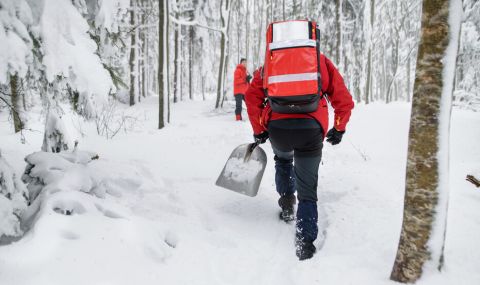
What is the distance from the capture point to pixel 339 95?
3070 millimetres

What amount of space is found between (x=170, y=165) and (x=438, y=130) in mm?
4517

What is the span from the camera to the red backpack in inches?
110

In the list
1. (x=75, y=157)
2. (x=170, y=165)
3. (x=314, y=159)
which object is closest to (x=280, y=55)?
(x=314, y=159)

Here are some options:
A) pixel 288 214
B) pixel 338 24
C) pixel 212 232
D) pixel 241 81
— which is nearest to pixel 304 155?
pixel 288 214

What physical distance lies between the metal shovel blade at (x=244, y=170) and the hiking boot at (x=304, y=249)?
854 millimetres

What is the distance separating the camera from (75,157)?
13.1ft

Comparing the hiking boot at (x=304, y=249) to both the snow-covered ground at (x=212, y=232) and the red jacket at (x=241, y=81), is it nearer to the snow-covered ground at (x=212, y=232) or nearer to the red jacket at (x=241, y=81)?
the snow-covered ground at (x=212, y=232)

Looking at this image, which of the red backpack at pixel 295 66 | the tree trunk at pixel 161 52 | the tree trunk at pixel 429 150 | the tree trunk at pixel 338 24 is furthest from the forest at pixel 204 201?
the tree trunk at pixel 338 24

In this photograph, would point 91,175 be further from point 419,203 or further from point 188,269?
point 419,203

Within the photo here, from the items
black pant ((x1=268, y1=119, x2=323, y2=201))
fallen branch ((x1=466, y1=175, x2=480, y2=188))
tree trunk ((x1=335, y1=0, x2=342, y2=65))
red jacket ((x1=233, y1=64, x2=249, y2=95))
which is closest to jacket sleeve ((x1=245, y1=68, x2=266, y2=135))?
black pant ((x1=268, y1=119, x2=323, y2=201))

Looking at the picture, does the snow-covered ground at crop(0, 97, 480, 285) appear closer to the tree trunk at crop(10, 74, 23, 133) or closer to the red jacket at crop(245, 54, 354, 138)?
the tree trunk at crop(10, 74, 23, 133)

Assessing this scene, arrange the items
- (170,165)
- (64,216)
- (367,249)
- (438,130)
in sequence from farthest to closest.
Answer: (170,165), (367,249), (64,216), (438,130)

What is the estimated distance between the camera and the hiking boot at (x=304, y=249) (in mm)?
3086

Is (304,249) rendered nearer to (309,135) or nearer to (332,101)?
(309,135)
